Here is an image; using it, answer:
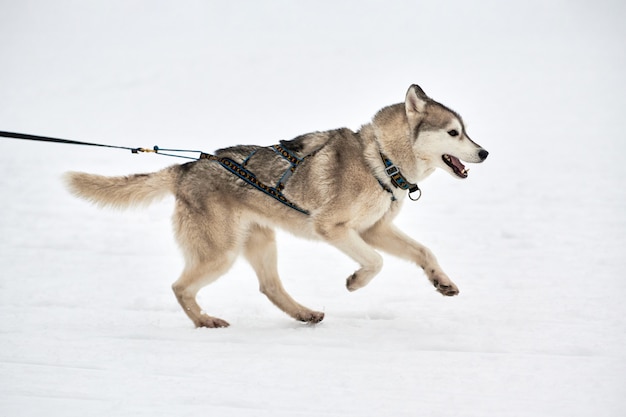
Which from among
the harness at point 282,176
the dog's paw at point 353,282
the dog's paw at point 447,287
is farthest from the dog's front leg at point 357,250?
the dog's paw at point 447,287

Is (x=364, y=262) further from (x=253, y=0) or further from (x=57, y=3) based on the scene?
(x=57, y=3)

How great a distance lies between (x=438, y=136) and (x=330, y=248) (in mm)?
3500

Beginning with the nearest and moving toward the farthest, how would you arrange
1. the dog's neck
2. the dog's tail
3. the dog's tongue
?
1. the dog's tongue
2. the dog's neck
3. the dog's tail

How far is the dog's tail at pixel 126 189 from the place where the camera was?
5.54m

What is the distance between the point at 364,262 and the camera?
5215 millimetres

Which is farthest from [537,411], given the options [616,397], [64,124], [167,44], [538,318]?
[167,44]

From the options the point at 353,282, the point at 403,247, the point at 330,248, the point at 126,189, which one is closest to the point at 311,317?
the point at 353,282

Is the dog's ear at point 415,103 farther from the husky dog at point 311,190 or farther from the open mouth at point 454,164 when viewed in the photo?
the open mouth at point 454,164

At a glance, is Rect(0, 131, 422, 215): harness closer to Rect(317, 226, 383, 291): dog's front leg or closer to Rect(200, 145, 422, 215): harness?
Rect(200, 145, 422, 215): harness

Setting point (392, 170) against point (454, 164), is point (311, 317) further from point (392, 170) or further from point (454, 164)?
point (454, 164)

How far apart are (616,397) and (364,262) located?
210 centimetres

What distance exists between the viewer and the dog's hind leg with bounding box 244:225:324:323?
5.69 m

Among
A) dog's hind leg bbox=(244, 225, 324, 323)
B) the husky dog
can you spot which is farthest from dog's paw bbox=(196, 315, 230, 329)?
dog's hind leg bbox=(244, 225, 324, 323)

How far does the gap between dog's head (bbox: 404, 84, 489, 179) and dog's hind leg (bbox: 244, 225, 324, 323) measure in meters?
1.53
